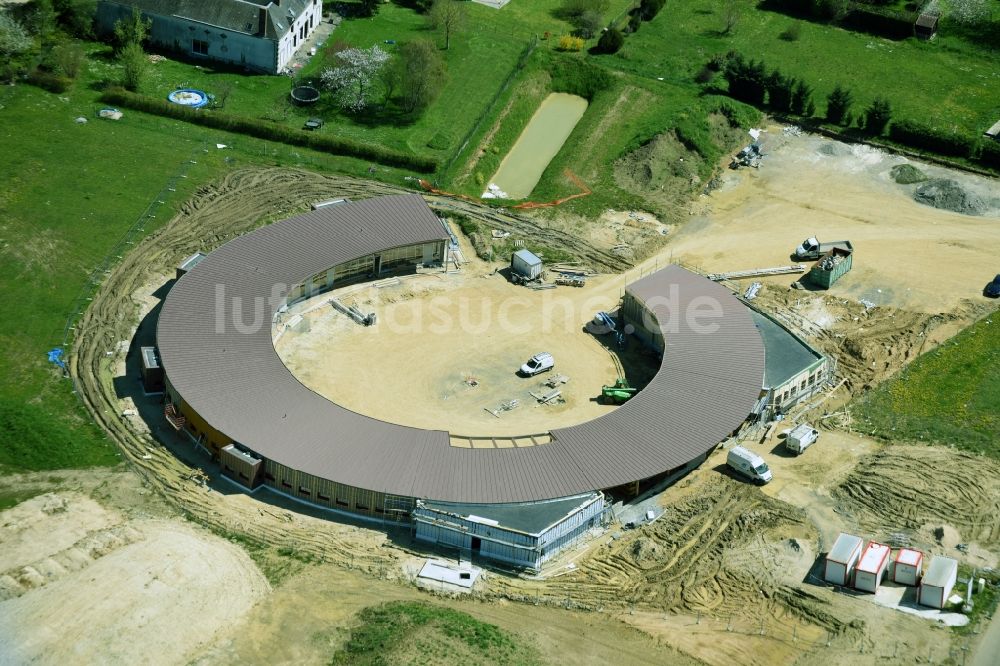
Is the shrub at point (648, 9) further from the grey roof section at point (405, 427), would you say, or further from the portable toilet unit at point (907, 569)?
the portable toilet unit at point (907, 569)

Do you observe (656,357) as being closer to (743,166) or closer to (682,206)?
(682,206)

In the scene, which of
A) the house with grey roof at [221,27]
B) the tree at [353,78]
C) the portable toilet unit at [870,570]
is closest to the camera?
the portable toilet unit at [870,570]

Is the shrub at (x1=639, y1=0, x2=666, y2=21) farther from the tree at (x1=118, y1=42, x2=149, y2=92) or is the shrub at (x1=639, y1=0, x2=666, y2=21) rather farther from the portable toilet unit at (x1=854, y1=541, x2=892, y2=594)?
the portable toilet unit at (x1=854, y1=541, x2=892, y2=594)

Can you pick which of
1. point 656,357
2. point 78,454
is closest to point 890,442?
point 656,357

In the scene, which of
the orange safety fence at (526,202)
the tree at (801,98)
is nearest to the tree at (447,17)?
the orange safety fence at (526,202)

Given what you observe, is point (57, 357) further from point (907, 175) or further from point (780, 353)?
point (907, 175)

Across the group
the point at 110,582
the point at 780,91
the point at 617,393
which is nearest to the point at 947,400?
the point at 617,393
